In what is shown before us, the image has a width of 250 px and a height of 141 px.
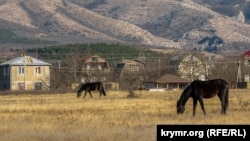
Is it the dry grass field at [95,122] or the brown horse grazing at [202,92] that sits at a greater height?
the brown horse grazing at [202,92]

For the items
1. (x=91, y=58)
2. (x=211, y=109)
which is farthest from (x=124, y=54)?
(x=211, y=109)

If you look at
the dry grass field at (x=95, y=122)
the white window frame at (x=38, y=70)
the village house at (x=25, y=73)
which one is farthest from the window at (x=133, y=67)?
the dry grass field at (x=95, y=122)

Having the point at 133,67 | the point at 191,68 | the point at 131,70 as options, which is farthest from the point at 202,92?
the point at 133,67

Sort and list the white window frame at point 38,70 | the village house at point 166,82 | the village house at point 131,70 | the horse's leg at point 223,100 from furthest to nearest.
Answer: the village house at point 131,70 → the white window frame at point 38,70 → the village house at point 166,82 → the horse's leg at point 223,100

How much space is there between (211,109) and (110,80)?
84.0m

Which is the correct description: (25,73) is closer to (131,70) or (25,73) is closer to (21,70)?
(21,70)

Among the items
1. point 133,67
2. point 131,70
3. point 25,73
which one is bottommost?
point 25,73

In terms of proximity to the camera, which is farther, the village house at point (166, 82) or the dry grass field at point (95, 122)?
the village house at point (166, 82)

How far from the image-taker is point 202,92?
33.6 meters

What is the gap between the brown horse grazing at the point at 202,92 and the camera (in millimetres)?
33344

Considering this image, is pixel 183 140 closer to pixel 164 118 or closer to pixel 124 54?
pixel 164 118

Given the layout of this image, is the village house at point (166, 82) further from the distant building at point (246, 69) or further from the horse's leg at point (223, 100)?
the horse's leg at point (223, 100)

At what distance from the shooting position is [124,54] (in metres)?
187

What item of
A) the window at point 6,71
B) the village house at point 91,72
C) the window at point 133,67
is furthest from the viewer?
the window at point 133,67
